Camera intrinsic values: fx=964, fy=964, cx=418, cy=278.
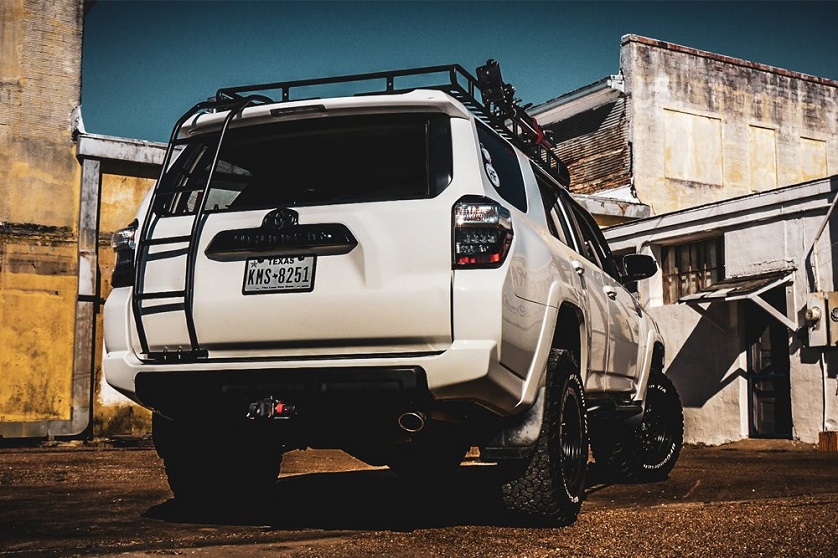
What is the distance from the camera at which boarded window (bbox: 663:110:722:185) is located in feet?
80.0

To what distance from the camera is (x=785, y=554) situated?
12.4 ft

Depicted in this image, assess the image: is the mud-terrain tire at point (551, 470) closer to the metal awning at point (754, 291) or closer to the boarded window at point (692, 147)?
the metal awning at point (754, 291)

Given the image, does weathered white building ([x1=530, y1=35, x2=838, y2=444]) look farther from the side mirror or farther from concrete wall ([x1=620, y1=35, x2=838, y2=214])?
the side mirror

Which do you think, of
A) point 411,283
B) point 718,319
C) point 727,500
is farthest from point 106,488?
point 718,319

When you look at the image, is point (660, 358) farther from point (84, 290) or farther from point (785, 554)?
point (84, 290)

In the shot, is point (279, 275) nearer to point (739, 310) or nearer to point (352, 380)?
point (352, 380)

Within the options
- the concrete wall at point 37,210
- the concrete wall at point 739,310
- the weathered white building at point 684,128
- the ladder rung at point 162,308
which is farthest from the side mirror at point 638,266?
the weathered white building at point 684,128

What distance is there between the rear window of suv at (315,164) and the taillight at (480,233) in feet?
0.60

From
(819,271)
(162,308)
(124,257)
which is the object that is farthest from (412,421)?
(819,271)

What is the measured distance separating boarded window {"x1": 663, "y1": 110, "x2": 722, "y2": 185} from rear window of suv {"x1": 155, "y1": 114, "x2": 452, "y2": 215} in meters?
20.7

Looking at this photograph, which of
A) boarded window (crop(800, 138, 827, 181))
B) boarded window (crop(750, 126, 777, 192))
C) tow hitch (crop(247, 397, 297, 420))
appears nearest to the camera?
tow hitch (crop(247, 397, 297, 420))

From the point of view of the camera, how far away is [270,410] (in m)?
4.18

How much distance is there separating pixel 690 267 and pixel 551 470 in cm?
1340

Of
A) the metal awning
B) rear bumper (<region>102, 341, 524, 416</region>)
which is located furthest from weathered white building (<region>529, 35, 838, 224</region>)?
rear bumper (<region>102, 341, 524, 416</region>)
